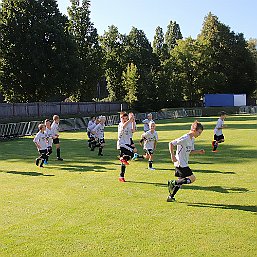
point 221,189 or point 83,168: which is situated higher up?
point 83,168

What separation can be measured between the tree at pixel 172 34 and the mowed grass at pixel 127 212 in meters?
74.2

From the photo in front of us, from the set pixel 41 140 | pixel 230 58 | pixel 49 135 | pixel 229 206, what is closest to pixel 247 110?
pixel 230 58

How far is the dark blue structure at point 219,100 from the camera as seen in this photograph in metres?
65.6

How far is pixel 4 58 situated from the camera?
1672 inches

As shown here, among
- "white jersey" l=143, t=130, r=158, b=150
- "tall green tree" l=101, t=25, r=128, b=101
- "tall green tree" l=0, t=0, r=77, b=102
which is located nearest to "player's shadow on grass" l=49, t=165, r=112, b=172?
"white jersey" l=143, t=130, r=158, b=150

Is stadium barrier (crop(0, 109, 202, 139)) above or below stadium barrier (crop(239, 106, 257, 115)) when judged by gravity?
below

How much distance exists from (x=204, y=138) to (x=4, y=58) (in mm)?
27349

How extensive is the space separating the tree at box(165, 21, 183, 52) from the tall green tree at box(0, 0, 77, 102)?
4471 centimetres

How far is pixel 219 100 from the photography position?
65.8 m

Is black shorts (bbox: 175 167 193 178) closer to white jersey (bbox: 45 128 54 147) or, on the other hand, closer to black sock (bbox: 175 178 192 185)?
black sock (bbox: 175 178 192 185)

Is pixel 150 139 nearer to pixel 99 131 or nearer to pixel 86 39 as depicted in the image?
pixel 99 131

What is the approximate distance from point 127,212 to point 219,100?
6005 cm

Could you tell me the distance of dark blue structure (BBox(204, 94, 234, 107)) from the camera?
65625 mm

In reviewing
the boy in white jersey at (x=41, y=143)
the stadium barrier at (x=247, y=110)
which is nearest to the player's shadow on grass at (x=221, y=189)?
the boy in white jersey at (x=41, y=143)
